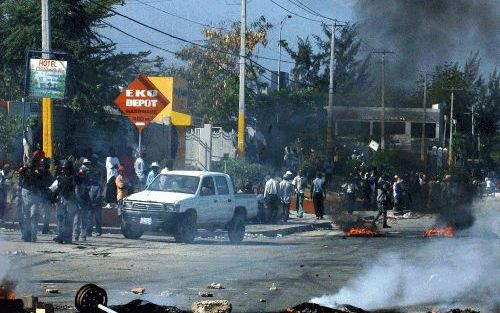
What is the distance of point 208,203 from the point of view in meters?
24.8

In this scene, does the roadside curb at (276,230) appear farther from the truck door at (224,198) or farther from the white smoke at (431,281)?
the white smoke at (431,281)

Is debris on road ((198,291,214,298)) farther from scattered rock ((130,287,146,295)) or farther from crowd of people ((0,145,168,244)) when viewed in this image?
crowd of people ((0,145,168,244))

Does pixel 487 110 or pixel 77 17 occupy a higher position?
pixel 77 17

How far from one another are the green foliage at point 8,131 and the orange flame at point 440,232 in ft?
40.3

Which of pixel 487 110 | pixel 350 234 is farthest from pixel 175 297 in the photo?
pixel 350 234

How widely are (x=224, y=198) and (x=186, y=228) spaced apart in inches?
78.7

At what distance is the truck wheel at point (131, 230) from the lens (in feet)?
78.4

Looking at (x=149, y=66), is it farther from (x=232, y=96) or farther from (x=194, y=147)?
(x=194, y=147)

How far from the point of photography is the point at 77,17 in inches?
1631

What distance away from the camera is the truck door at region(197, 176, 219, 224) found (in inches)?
965

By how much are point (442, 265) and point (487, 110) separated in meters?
A: 4.64

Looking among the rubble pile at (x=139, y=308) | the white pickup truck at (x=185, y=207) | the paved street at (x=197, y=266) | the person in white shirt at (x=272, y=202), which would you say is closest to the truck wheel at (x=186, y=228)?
the white pickup truck at (x=185, y=207)

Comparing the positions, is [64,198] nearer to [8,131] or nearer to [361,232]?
[8,131]

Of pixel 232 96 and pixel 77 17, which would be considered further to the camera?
pixel 232 96
